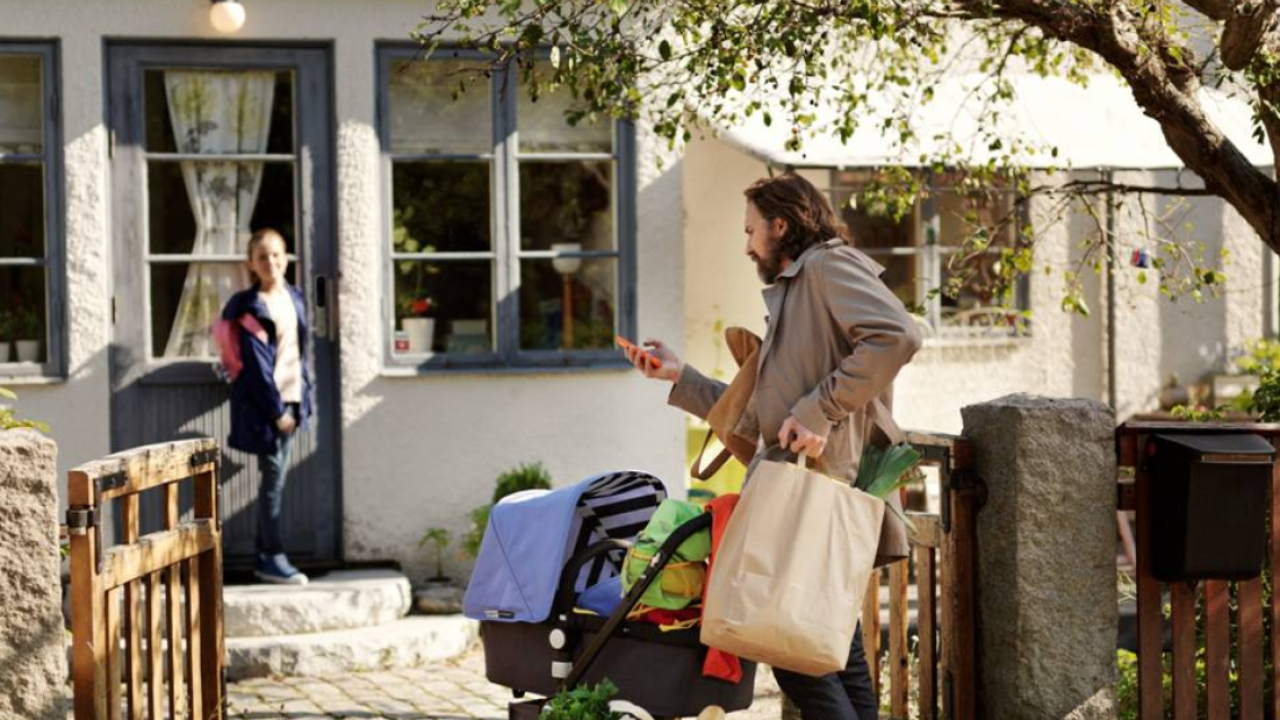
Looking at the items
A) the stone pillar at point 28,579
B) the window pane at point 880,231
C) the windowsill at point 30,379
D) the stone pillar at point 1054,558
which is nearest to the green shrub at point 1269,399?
the stone pillar at point 1054,558

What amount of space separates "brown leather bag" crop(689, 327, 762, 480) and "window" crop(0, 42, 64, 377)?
5.21m

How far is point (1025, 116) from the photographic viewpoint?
10.9 meters

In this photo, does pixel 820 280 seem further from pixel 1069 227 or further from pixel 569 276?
pixel 1069 227

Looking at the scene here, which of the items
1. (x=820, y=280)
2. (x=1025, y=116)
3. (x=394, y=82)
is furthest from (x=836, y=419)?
(x=1025, y=116)

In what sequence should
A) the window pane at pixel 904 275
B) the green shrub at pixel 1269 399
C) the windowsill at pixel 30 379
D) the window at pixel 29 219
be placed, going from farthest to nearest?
the window pane at pixel 904 275 < the window at pixel 29 219 < the windowsill at pixel 30 379 < the green shrub at pixel 1269 399

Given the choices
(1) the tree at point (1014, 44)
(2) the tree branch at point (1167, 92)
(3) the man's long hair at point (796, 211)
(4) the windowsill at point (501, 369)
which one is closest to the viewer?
(3) the man's long hair at point (796, 211)

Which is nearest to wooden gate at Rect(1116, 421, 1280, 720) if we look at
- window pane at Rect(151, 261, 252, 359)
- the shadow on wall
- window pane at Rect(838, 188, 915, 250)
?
the shadow on wall

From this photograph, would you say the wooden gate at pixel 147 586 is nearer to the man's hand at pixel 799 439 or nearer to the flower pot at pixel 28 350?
the man's hand at pixel 799 439

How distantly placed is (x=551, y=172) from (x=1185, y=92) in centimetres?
407

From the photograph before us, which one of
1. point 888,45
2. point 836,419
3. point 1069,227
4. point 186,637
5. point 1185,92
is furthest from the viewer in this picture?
point 1069,227

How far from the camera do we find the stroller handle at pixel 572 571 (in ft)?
16.7

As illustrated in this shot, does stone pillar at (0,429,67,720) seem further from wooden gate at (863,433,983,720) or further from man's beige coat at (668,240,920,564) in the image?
wooden gate at (863,433,983,720)

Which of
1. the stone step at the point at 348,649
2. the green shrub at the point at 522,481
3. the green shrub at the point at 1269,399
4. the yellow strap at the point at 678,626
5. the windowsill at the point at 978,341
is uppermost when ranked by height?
the windowsill at the point at 978,341

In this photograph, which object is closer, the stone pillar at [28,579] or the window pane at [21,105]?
the stone pillar at [28,579]
